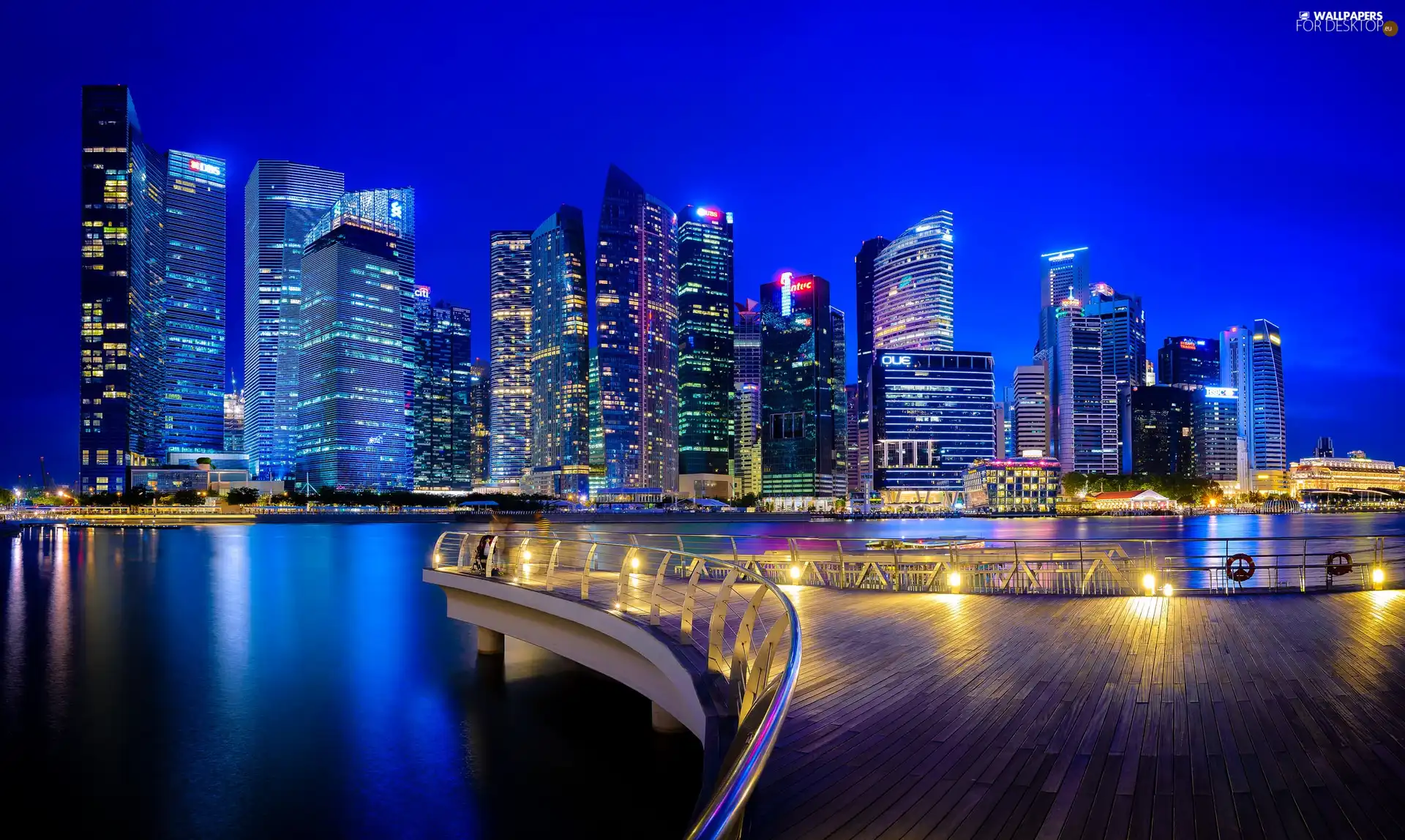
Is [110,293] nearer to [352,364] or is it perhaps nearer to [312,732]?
[352,364]

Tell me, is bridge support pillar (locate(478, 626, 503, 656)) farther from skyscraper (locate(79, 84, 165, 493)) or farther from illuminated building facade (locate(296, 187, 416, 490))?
skyscraper (locate(79, 84, 165, 493))

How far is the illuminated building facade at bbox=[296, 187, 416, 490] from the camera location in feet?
611

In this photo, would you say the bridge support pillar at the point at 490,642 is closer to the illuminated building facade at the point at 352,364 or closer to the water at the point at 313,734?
the water at the point at 313,734

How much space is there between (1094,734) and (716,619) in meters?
3.43

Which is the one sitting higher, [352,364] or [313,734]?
[352,364]

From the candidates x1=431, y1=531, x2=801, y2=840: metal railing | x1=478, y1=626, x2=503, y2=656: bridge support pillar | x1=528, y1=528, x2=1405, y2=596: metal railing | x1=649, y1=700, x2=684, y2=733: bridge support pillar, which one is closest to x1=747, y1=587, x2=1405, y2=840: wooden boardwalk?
x1=431, y1=531, x2=801, y2=840: metal railing

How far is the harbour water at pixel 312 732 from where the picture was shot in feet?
40.9

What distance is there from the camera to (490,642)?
20797mm

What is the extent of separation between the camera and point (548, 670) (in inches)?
757

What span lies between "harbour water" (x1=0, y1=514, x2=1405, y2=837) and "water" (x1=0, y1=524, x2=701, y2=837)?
5 centimetres

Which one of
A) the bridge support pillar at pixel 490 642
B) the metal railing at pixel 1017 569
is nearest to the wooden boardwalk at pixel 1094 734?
the metal railing at pixel 1017 569

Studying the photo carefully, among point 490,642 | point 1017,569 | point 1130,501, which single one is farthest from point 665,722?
point 1130,501

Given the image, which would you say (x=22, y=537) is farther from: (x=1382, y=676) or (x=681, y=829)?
(x=1382, y=676)

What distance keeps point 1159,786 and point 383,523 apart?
145m
